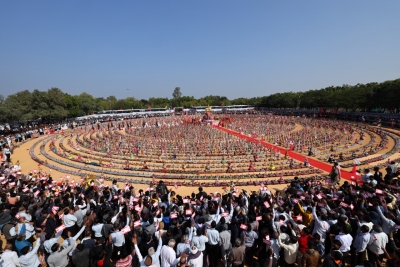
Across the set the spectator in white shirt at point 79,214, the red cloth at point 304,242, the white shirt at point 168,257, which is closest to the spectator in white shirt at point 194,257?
the white shirt at point 168,257

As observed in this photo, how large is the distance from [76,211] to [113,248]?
107 inches

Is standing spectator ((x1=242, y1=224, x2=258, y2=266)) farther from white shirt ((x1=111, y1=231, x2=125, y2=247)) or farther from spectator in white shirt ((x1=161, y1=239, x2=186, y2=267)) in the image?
white shirt ((x1=111, y1=231, x2=125, y2=247))

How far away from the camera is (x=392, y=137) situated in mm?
33844

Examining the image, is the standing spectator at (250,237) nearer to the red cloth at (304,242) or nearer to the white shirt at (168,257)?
the red cloth at (304,242)

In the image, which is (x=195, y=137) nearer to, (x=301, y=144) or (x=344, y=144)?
(x=301, y=144)

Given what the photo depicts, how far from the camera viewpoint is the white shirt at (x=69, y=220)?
24.9ft

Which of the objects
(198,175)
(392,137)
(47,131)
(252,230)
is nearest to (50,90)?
(47,131)

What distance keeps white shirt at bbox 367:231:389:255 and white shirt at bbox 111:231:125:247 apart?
751cm

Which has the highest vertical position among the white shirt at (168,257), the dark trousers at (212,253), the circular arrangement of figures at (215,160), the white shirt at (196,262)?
the white shirt at (168,257)

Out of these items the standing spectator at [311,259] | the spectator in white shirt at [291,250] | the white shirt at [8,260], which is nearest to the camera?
the standing spectator at [311,259]

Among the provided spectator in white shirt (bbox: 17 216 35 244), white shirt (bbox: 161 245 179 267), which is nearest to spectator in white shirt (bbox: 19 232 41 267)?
spectator in white shirt (bbox: 17 216 35 244)

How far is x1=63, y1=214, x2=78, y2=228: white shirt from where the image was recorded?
760 cm

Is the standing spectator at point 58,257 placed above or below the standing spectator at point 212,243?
above

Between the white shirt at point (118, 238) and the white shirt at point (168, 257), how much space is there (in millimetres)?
1803
